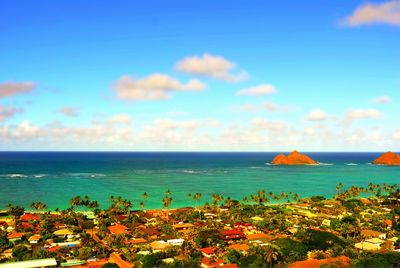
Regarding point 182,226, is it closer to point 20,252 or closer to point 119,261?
point 119,261

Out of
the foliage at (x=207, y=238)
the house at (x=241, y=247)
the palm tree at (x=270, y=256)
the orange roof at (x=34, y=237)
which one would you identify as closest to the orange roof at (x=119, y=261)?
the foliage at (x=207, y=238)

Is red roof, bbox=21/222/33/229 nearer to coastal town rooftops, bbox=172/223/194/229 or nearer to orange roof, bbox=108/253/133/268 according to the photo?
orange roof, bbox=108/253/133/268

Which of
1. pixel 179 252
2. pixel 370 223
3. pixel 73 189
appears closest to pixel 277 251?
pixel 179 252

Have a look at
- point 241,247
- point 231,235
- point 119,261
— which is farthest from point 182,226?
point 119,261

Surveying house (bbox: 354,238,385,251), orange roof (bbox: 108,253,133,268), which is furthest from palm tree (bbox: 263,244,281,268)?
house (bbox: 354,238,385,251)

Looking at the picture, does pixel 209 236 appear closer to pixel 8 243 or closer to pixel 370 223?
pixel 8 243
